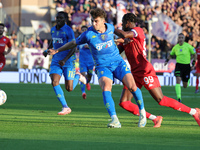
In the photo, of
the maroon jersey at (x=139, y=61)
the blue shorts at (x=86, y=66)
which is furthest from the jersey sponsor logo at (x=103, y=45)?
the blue shorts at (x=86, y=66)

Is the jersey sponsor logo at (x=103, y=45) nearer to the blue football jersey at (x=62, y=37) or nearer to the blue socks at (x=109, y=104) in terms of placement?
the blue socks at (x=109, y=104)

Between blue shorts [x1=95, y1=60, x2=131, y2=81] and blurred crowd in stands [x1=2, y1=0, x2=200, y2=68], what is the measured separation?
23.2m

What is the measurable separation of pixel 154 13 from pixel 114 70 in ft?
84.2

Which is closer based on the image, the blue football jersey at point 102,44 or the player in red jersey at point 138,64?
the blue football jersey at point 102,44

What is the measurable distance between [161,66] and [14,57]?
9189mm

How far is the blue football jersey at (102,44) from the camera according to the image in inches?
328

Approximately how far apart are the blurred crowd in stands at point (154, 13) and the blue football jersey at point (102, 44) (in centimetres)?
2324

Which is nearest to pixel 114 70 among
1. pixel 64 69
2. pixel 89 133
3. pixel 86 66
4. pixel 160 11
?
pixel 89 133

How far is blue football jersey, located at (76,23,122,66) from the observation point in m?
8.34

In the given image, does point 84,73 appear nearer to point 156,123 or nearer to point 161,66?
point 156,123

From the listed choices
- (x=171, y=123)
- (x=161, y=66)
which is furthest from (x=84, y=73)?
(x=161, y=66)

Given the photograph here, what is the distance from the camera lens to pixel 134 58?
8.91 meters

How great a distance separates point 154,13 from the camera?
110 feet

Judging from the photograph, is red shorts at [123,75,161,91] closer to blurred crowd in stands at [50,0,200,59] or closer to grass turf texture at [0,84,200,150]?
grass turf texture at [0,84,200,150]
